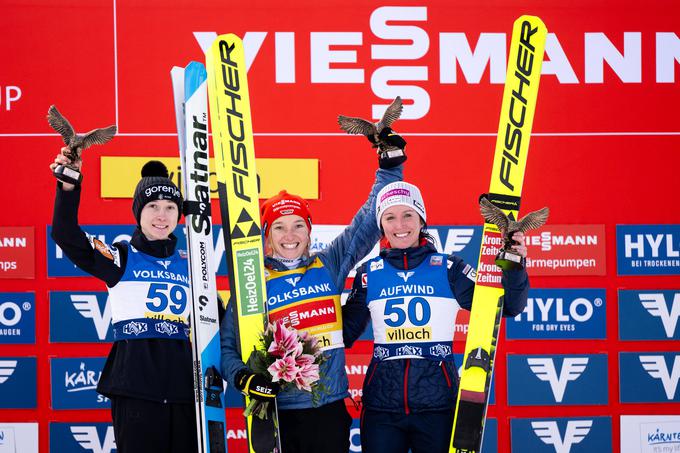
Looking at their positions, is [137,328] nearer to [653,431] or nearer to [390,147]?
[390,147]

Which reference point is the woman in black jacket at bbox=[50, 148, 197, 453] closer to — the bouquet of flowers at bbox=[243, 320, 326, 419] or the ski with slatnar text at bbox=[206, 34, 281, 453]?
the ski with slatnar text at bbox=[206, 34, 281, 453]

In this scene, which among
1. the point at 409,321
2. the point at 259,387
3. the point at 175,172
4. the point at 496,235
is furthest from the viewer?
the point at 175,172

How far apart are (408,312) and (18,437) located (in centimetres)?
252

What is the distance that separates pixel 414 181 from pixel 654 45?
4.96 ft

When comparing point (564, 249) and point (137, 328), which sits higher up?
point (564, 249)

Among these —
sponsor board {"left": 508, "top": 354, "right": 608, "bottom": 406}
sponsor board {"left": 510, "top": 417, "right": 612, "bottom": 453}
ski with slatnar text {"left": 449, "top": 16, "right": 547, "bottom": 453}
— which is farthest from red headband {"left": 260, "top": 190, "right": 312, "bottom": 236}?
sponsor board {"left": 510, "top": 417, "right": 612, "bottom": 453}

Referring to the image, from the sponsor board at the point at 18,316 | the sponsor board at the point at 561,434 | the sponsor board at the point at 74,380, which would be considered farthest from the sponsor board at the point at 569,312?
the sponsor board at the point at 18,316

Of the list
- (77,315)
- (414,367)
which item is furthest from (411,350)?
(77,315)

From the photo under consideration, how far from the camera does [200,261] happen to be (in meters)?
3.40

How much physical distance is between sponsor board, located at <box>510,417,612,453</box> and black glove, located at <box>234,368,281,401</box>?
1.96 meters

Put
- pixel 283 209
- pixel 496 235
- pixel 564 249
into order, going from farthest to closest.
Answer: pixel 564 249
pixel 496 235
pixel 283 209

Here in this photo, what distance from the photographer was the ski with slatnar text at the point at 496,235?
310cm

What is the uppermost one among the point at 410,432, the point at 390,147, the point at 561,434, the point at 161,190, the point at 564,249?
the point at 390,147

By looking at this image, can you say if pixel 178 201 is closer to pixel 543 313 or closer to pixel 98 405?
pixel 98 405
